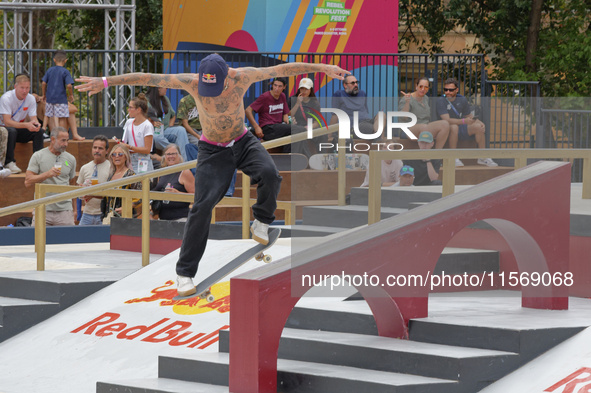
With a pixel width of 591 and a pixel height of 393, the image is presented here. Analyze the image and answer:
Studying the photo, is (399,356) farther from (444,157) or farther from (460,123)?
(460,123)

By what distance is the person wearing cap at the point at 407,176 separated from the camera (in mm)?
7957

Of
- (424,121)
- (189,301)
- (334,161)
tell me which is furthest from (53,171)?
(424,121)

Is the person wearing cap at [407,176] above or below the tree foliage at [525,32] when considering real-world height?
below

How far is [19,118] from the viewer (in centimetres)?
1400

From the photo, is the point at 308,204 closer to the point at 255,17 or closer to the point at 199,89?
the point at 199,89

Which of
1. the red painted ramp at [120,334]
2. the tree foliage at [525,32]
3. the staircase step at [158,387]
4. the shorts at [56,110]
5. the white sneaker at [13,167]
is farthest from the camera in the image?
the tree foliage at [525,32]

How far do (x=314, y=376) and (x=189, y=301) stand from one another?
3.30 meters

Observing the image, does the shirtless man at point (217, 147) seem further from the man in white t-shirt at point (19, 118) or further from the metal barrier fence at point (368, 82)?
the man in white t-shirt at point (19, 118)

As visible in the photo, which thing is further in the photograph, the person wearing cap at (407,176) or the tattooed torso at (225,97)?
the person wearing cap at (407,176)

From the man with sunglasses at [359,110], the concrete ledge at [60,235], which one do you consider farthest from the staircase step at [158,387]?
the concrete ledge at [60,235]

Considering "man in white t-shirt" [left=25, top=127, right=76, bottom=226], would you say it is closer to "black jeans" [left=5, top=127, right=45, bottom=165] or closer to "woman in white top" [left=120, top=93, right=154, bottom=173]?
"woman in white top" [left=120, top=93, right=154, bottom=173]

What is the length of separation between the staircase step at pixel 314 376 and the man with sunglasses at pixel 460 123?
2.48 m

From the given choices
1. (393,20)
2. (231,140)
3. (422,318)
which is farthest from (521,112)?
(422,318)

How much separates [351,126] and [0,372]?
12.3 ft
